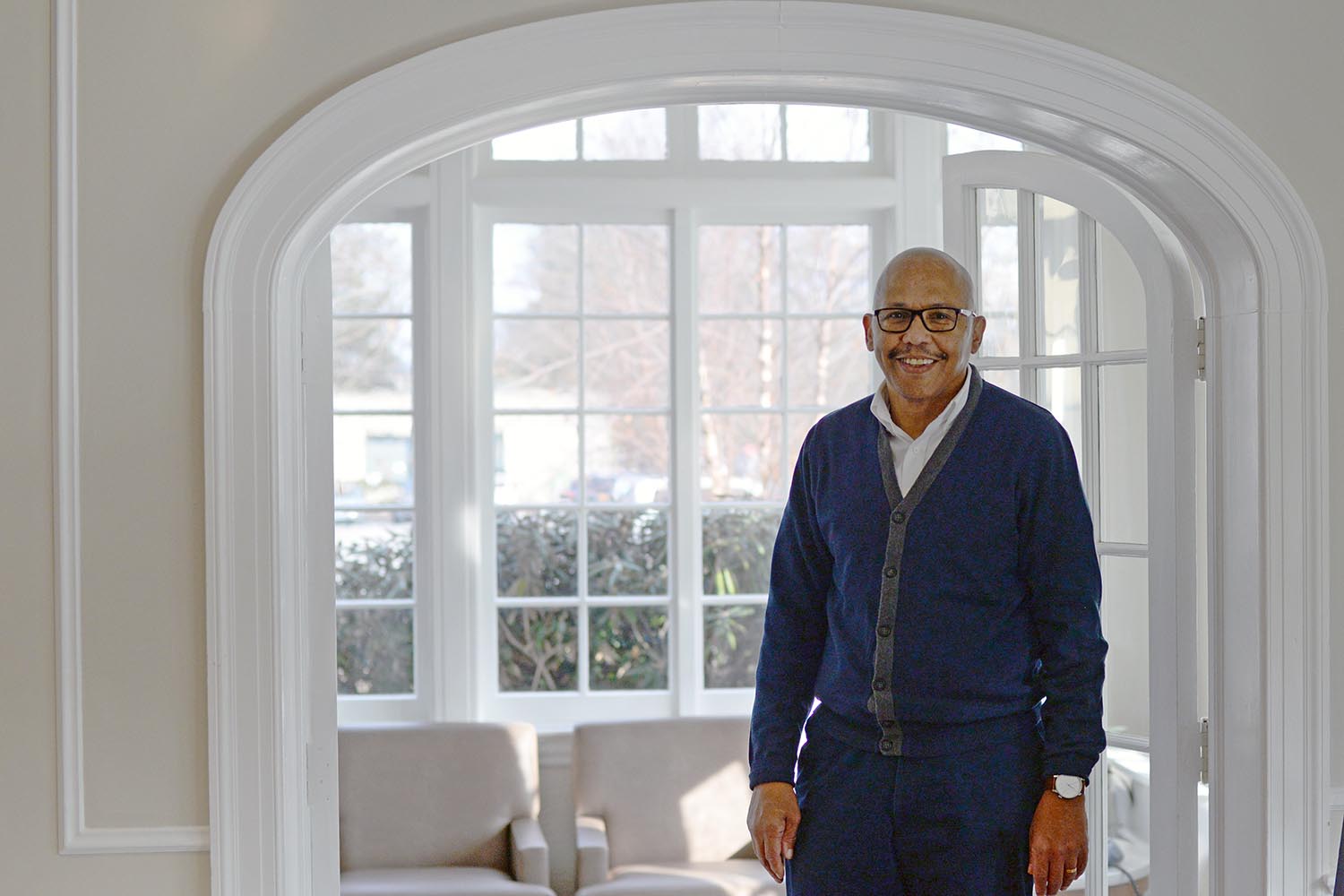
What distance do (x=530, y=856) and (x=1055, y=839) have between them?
2.03m

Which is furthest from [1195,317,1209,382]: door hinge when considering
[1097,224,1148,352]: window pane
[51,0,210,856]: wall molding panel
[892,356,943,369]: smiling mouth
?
[51,0,210,856]: wall molding panel

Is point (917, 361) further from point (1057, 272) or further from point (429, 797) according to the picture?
point (429, 797)

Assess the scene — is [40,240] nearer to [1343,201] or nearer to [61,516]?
[61,516]

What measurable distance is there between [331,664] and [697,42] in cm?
130

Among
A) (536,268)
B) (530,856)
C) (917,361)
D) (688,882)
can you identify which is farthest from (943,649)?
(536,268)

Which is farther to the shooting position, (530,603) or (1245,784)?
(530,603)

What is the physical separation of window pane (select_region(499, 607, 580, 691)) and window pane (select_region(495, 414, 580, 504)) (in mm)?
405

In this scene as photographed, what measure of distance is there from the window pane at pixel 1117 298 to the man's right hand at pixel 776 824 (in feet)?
3.87

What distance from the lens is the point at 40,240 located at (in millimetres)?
2158

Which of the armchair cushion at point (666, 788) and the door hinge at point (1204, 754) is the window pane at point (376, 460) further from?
the door hinge at point (1204, 754)

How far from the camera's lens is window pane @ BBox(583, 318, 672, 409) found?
4.41 m

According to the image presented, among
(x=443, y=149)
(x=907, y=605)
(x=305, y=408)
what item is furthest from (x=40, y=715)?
(x=907, y=605)

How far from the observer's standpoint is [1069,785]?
1.99m

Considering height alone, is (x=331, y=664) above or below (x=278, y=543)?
below
